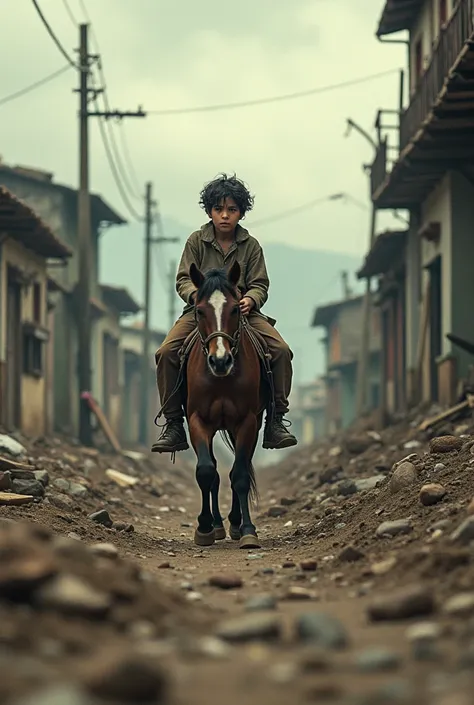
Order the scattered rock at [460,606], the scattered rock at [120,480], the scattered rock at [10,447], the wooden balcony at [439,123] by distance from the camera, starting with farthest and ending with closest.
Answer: the scattered rock at [120,480] < the wooden balcony at [439,123] < the scattered rock at [10,447] < the scattered rock at [460,606]

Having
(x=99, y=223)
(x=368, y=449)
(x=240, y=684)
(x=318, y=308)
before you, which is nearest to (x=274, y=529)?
(x=368, y=449)

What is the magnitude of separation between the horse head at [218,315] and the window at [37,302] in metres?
18.4

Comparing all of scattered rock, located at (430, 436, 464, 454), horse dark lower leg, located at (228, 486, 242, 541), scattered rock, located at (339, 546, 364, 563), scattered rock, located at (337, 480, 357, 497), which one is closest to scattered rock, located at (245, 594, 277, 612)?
scattered rock, located at (339, 546, 364, 563)

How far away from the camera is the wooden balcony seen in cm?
1656

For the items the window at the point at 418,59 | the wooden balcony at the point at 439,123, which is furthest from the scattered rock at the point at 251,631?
the window at the point at 418,59

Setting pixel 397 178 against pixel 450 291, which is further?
pixel 397 178

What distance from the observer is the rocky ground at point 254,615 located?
3688mm

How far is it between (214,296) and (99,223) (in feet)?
102

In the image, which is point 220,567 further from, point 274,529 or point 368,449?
point 368,449

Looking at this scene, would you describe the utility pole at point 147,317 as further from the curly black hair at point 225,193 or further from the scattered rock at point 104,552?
the scattered rock at point 104,552

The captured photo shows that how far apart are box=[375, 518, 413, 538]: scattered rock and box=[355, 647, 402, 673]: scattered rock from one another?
3845 mm

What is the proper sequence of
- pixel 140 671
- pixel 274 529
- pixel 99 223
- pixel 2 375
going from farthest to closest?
pixel 99 223 → pixel 2 375 → pixel 274 529 → pixel 140 671

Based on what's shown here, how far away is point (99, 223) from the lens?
131 ft

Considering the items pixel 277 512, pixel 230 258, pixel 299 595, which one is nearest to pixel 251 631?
pixel 299 595
